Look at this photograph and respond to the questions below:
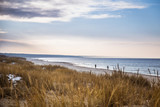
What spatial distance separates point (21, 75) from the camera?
5867 mm

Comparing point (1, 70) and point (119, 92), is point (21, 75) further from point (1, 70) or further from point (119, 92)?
point (119, 92)

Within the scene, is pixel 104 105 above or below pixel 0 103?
above

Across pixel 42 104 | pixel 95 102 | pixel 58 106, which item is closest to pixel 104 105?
pixel 95 102

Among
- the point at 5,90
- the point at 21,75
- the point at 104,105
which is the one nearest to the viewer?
the point at 104,105

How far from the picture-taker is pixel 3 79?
4863 mm

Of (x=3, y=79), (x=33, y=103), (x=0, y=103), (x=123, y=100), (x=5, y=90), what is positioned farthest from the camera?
(x=3, y=79)

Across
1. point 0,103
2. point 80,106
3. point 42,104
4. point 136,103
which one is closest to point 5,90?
point 0,103

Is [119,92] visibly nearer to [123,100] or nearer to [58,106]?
[123,100]

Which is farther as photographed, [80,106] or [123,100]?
[123,100]

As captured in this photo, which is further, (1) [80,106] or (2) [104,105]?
(2) [104,105]

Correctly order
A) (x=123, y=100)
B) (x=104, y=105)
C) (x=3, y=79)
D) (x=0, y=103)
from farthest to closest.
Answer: (x=3, y=79) → (x=0, y=103) → (x=123, y=100) → (x=104, y=105)

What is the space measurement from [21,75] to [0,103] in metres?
2.87

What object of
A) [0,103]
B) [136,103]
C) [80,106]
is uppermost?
[80,106]

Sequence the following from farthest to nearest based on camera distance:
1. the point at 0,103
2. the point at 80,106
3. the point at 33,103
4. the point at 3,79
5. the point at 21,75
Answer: the point at 21,75
the point at 3,79
the point at 0,103
the point at 33,103
the point at 80,106
